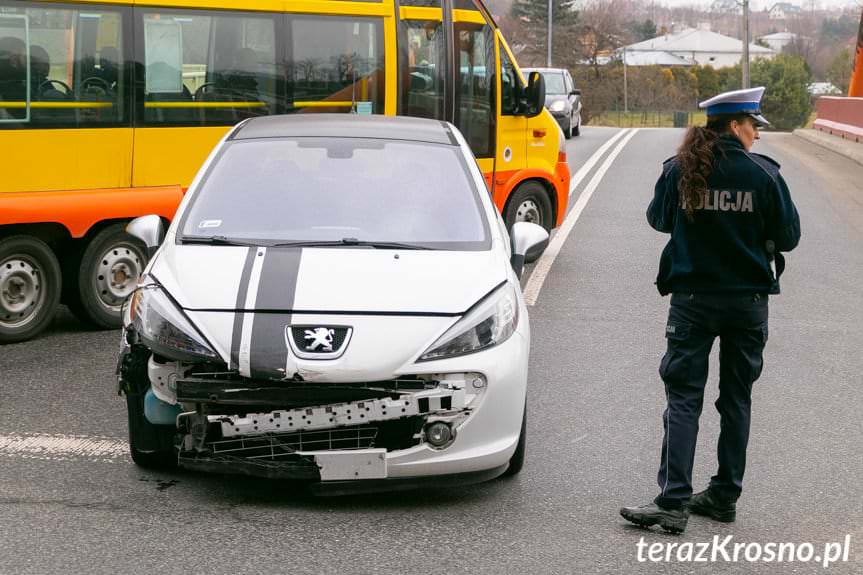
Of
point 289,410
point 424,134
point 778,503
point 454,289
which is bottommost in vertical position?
point 778,503

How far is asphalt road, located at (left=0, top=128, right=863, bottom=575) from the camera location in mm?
4930

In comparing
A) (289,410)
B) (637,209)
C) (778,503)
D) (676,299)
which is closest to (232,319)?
(289,410)

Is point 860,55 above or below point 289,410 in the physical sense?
above

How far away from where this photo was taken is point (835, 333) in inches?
389

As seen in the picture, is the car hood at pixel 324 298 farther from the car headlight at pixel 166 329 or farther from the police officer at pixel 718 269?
the police officer at pixel 718 269

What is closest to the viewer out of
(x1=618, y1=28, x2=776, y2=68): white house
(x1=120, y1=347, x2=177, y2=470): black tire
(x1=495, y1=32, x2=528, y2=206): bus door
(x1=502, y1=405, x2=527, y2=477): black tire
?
(x1=120, y1=347, x2=177, y2=470): black tire

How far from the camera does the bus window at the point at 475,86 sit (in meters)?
12.2

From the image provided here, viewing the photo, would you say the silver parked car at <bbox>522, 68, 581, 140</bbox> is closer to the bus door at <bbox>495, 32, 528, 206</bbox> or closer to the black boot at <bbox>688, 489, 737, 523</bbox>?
the bus door at <bbox>495, 32, 528, 206</bbox>

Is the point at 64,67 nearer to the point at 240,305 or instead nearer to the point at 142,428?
the point at 142,428

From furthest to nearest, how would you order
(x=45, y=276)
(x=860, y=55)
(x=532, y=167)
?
1. (x=860, y=55)
2. (x=532, y=167)
3. (x=45, y=276)

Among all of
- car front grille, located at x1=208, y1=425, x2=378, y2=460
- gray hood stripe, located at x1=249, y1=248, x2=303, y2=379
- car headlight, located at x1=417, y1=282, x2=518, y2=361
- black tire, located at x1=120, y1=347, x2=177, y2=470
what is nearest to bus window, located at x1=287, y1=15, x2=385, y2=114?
gray hood stripe, located at x1=249, y1=248, x2=303, y2=379

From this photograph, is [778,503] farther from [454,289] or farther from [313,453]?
[313,453]

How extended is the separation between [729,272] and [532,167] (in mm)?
7712

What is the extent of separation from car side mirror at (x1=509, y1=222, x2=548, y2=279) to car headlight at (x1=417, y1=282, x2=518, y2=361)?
0.94m
